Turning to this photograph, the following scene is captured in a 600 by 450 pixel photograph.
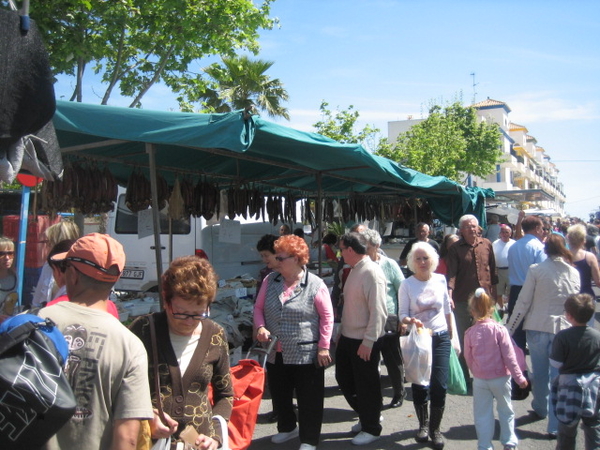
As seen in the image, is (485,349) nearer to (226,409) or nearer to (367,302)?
(367,302)

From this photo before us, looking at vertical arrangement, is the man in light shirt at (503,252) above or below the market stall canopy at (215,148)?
below

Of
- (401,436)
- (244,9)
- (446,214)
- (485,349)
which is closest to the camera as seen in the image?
(485,349)

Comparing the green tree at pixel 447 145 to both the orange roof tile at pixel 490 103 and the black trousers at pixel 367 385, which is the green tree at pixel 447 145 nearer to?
the black trousers at pixel 367 385

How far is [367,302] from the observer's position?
4.17 m

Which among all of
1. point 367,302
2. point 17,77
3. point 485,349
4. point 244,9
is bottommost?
point 485,349

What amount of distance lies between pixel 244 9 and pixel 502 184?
5861 centimetres

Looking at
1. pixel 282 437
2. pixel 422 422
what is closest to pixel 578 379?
pixel 422 422

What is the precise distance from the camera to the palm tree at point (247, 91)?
22.9m

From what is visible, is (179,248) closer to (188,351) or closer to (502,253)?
(502,253)

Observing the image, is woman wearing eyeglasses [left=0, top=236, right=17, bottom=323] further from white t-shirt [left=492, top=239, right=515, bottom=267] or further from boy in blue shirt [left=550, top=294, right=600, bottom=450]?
white t-shirt [left=492, top=239, right=515, bottom=267]

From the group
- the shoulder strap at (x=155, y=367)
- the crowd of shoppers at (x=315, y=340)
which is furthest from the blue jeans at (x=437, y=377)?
the shoulder strap at (x=155, y=367)

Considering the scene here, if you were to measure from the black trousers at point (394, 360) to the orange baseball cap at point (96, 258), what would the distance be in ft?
12.1

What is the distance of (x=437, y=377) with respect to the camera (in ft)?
13.8

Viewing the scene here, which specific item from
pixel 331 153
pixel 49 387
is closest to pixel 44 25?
pixel 331 153
